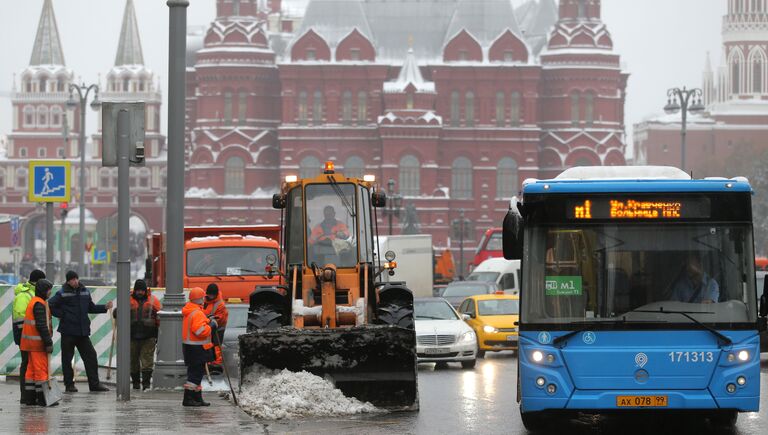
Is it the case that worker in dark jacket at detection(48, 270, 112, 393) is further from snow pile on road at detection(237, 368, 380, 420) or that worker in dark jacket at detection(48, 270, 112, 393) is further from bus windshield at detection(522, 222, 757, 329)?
bus windshield at detection(522, 222, 757, 329)

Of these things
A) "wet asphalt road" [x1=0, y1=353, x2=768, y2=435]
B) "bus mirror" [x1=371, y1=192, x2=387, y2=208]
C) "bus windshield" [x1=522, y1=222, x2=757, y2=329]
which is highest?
"bus mirror" [x1=371, y1=192, x2=387, y2=208]

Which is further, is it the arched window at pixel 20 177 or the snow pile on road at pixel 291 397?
the arched window at pixel 20 177

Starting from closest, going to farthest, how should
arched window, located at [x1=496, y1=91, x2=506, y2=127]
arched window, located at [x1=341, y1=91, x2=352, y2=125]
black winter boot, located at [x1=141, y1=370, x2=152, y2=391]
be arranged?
black winter boot, located at [x1=141, y1=370, x2=152, y2=391] < arched window, located at [x1=341, y1=91, x2=352, y2=125] < arched window, located at [x1=496, y1=91, x2=506, y2=127]

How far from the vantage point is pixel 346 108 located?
11406 cm

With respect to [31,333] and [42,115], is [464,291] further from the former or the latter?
[42,115]

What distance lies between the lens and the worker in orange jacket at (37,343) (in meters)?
17.1

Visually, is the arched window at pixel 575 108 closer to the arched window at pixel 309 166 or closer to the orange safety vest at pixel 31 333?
the arched window at pixel 309 166

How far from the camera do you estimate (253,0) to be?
115125 millimetres

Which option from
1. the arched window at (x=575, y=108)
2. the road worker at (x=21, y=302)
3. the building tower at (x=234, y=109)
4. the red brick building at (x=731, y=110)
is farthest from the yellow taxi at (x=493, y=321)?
the red brick building at (x=731, y=110)

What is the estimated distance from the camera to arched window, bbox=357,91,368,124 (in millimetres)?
114312

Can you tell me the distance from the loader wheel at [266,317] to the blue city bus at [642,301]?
4.37 metres

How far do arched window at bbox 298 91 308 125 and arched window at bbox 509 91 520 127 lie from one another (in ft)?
46.3

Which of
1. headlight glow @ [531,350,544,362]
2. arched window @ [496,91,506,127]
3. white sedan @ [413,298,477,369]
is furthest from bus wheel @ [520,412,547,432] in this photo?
arched window @ [496,91,506,127]

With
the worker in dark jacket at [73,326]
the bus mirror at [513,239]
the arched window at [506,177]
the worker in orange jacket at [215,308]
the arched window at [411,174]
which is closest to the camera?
the bus mirror at [513,239]
